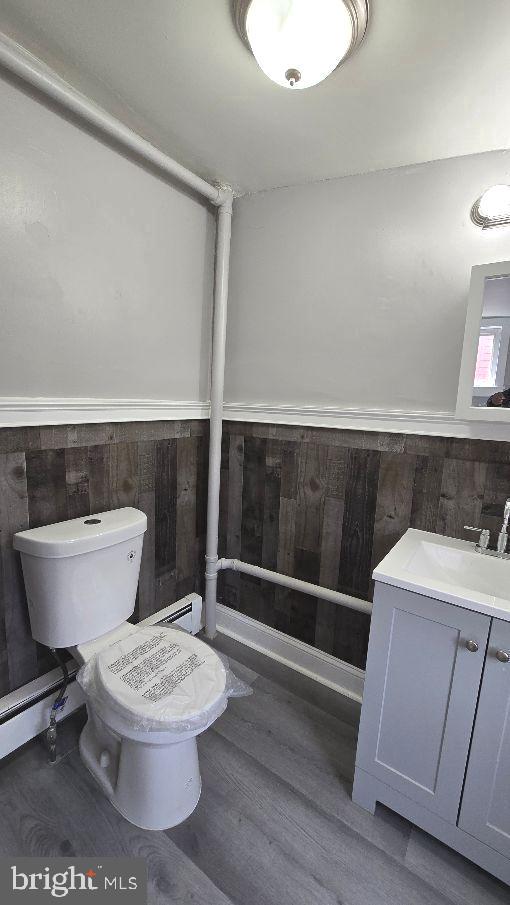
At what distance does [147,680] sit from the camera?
1.14m

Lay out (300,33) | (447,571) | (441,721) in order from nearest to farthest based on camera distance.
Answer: (300,33), (441,721), (447,571)

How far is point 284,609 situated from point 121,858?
1028 millimetres

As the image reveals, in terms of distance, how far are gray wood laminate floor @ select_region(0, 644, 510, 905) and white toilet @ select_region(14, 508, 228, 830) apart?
2.7 inches

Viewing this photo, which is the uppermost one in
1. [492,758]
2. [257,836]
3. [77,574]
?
[77,574]

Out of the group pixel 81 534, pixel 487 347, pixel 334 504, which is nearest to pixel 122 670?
pixel 81 534

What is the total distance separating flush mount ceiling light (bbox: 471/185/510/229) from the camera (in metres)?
1.22

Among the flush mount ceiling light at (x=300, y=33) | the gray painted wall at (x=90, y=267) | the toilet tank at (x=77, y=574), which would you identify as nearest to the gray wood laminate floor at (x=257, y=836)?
the toilet tank at (x=77, y=574)

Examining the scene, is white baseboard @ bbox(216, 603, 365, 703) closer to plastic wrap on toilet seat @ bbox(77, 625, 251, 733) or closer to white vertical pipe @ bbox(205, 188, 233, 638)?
white vertical pipe @ bbox(205, 188, 233, 638)

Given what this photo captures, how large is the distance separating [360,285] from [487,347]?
55cm

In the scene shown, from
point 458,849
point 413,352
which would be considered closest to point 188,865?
point 458,849

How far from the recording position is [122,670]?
117 centimetres

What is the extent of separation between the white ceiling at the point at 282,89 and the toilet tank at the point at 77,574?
1413 mm

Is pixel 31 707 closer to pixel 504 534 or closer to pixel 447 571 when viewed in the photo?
pixel 447 571

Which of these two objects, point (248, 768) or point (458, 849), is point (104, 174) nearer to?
point (248, 768)
